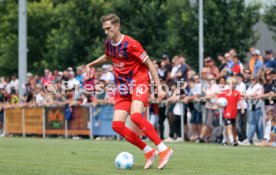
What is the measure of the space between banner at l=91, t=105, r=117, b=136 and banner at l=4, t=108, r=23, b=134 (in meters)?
4.43

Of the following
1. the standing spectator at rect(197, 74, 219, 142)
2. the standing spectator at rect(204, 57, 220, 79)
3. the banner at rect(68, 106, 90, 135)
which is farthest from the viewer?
the banner at rect(68, 106, 90, 135)

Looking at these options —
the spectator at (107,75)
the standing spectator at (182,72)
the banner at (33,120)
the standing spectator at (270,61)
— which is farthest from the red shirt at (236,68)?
the banner at (33,120)

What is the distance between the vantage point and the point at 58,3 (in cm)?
5003

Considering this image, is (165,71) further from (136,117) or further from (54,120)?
(136,117)

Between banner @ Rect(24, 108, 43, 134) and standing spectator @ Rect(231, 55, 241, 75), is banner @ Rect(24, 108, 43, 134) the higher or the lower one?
the lower one

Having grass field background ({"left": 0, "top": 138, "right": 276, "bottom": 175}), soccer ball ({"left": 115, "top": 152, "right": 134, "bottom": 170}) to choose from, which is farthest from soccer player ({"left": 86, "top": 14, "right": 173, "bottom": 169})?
grass field background ({"left": 0, "top": 138, "right": 276, "bottom": 175})

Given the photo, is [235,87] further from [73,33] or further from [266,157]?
[73,33]

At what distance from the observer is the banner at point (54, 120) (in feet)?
91.9

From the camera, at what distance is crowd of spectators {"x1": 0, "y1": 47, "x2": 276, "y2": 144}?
21.6 metres

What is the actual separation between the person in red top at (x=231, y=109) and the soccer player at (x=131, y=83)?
853cm

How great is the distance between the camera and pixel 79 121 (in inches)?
1068

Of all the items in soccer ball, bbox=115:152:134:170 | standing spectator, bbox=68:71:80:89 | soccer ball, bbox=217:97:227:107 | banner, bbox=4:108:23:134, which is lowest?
soccer ball, bbox=115:152:134:170

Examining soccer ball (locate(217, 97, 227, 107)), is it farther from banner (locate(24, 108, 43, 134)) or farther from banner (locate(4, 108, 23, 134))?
banner (locate(4, 108, 23, 134))

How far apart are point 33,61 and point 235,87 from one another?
30557 mm
